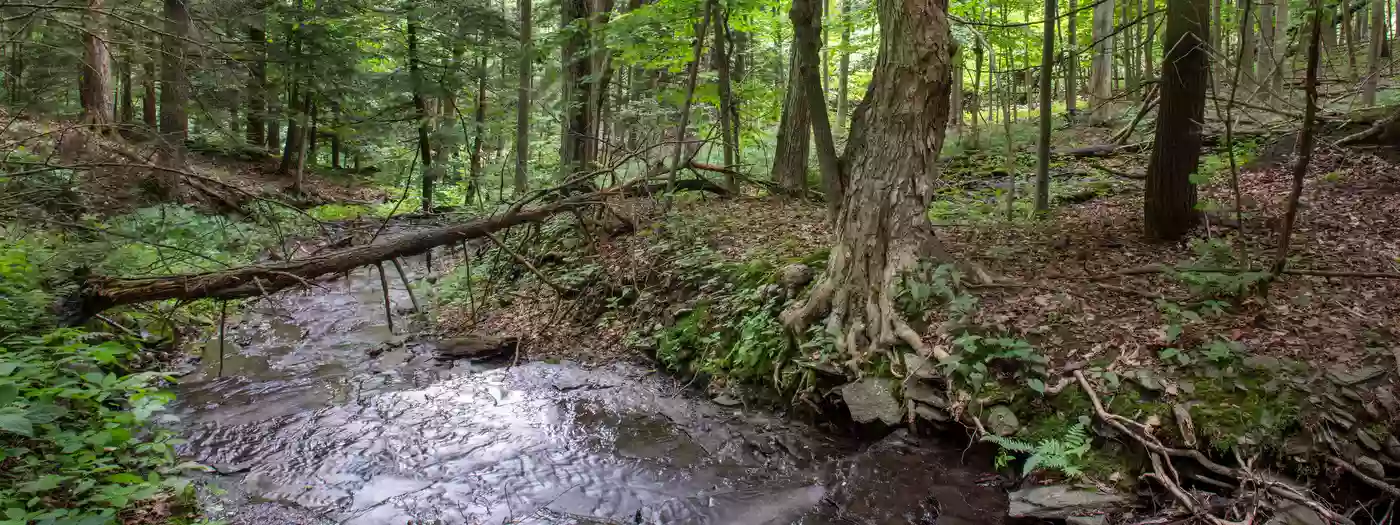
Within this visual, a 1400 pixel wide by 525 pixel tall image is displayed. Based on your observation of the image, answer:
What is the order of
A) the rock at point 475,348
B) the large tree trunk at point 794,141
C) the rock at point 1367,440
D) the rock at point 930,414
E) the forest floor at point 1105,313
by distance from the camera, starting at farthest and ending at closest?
1. the large tree trunk at point 794,141
2. the rock at point 475,348
3. the rock at point 930,414
4. the forest floor at point 1105,313
5. the rock at point 1367,440

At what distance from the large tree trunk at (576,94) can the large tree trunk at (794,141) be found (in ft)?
11.2

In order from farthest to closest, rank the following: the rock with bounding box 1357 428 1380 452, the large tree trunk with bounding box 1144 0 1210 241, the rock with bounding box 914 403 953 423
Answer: the large tree trunk with bounding box 1144 0 1210 241 < the rock with bounding box 914 403 953 423 < the rock with bounding box 1357 428 1380 452

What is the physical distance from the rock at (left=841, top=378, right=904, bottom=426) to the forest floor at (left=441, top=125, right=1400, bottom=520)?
0.56 feet

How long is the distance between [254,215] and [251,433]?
6.45 feet

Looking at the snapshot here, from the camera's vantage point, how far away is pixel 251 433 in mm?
6320

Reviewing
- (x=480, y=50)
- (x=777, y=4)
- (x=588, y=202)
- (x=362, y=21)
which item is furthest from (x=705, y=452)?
(x=362, y=21)

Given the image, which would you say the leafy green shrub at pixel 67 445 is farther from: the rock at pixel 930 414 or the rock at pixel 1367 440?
the rock at pixel 1367 440

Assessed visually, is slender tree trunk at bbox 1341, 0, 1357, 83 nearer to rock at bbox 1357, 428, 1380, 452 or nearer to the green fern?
rock at bbox 1357, 428, 1380, 452

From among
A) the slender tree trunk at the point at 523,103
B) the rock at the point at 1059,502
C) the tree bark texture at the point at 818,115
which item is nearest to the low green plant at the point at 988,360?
the rock at the point at 1059,502

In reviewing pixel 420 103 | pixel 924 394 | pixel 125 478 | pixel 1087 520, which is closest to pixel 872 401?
pixel 924 394

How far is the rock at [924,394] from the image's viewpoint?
219 inches

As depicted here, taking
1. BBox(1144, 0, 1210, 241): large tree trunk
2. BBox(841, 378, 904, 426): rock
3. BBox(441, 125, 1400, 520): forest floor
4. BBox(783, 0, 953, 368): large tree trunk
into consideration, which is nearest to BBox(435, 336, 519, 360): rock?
BBox(441, 125, 1400, 520): forest floor

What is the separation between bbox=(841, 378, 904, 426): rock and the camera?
5.67 meters

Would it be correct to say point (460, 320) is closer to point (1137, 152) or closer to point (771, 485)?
point (771, 485)
